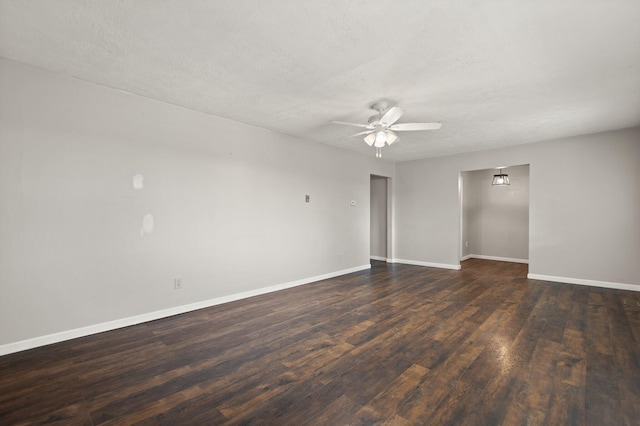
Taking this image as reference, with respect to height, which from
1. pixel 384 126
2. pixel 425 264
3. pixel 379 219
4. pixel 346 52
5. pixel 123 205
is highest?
pixel 346 52

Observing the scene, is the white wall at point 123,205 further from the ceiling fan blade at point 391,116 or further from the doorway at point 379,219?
the doorway at point 379,219

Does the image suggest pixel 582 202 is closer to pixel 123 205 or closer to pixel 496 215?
pixel 496 215

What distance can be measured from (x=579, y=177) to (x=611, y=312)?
8.01 feet

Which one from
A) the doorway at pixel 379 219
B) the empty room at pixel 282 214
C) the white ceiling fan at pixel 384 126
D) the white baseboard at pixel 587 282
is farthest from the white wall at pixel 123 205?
the white baseboard at pixel 587 282

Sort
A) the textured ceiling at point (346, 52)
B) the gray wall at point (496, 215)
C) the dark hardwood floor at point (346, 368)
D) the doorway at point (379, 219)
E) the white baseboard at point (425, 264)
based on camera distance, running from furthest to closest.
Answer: the doorway at point (379, 219) < the gray wall at point (496, 215) < the white baseboard at point (425, 264) < the textured ceiling at point (346, 52) < the dark hardwood floor at point (346, 368)

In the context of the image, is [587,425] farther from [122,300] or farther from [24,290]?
[24,290]

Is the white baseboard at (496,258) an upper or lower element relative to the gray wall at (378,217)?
lower

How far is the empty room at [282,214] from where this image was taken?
191 centimetres

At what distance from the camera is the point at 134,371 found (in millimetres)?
2246

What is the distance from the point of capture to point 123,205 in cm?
311

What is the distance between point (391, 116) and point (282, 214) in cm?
236

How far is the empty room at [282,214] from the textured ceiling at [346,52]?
2cm

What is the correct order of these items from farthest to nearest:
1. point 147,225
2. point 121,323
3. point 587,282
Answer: point 587,282, point 147,225, point 121,323

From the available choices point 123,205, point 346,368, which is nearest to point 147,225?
point 123,205
